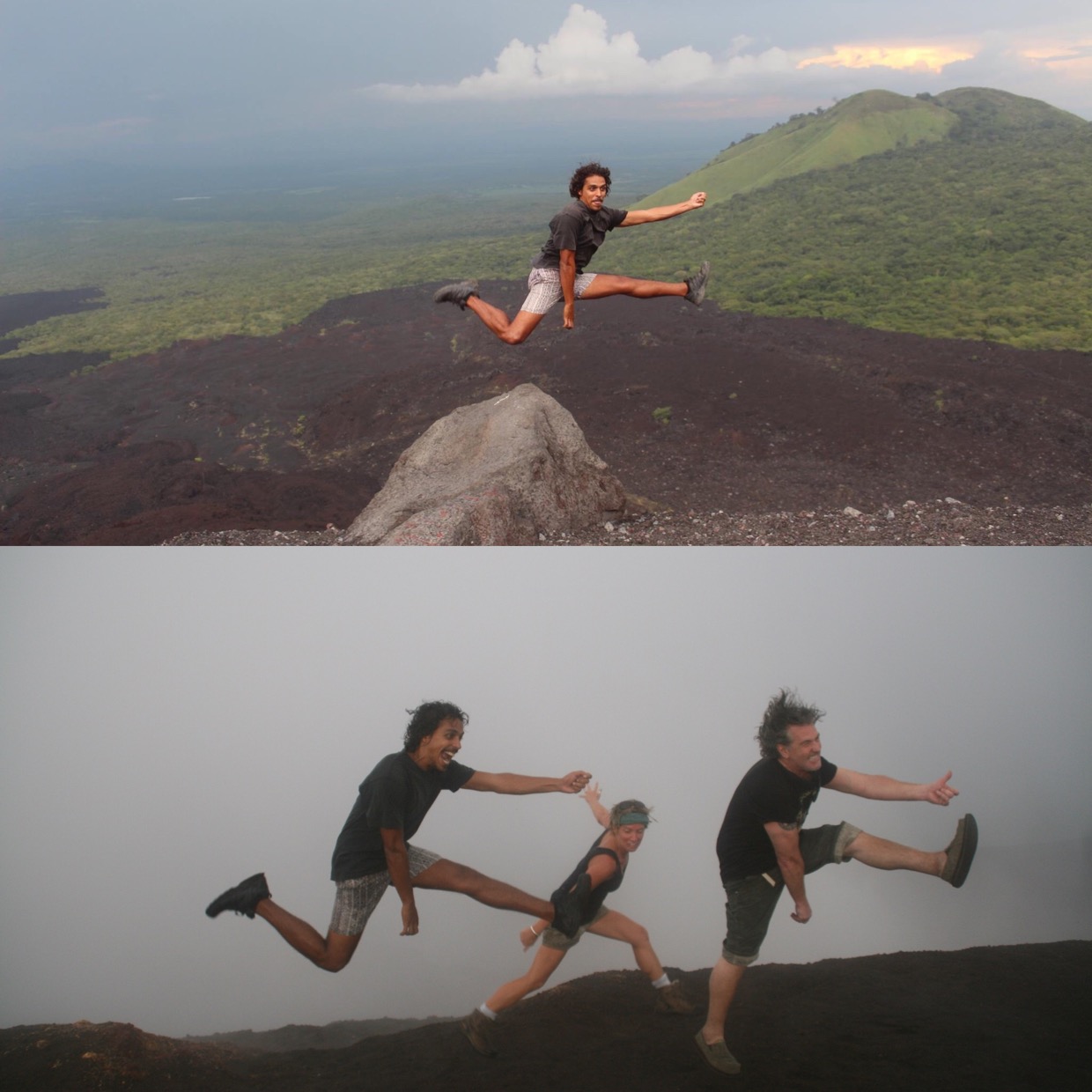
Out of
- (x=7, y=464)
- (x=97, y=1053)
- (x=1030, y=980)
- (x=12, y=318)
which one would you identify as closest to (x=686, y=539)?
(x=1030, y=980)

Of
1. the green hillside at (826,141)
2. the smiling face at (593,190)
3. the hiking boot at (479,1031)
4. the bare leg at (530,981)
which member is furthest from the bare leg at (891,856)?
the green hillside at (826,141)

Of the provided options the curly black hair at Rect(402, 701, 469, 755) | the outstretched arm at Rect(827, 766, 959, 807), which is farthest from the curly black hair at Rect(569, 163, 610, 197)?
the outstretched arm at Rect(827, 766, 959, 807)

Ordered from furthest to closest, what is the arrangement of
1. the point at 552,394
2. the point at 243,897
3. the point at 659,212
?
the point at 552,394 → the point at 659,212 → the point at 243,897

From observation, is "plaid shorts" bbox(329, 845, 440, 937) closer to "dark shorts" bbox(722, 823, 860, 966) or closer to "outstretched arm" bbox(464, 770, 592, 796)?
"outstretched arm" bbox(464, 770, 592, 796)

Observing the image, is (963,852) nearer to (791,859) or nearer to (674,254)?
(791,859)

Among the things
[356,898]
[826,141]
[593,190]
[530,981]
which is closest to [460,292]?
[593,190]

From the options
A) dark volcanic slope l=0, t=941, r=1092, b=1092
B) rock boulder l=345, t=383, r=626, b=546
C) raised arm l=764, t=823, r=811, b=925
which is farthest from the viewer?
rock boulder l=345, t=383, r=626, b=546

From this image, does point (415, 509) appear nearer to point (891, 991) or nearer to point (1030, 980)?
point (891, 991)
